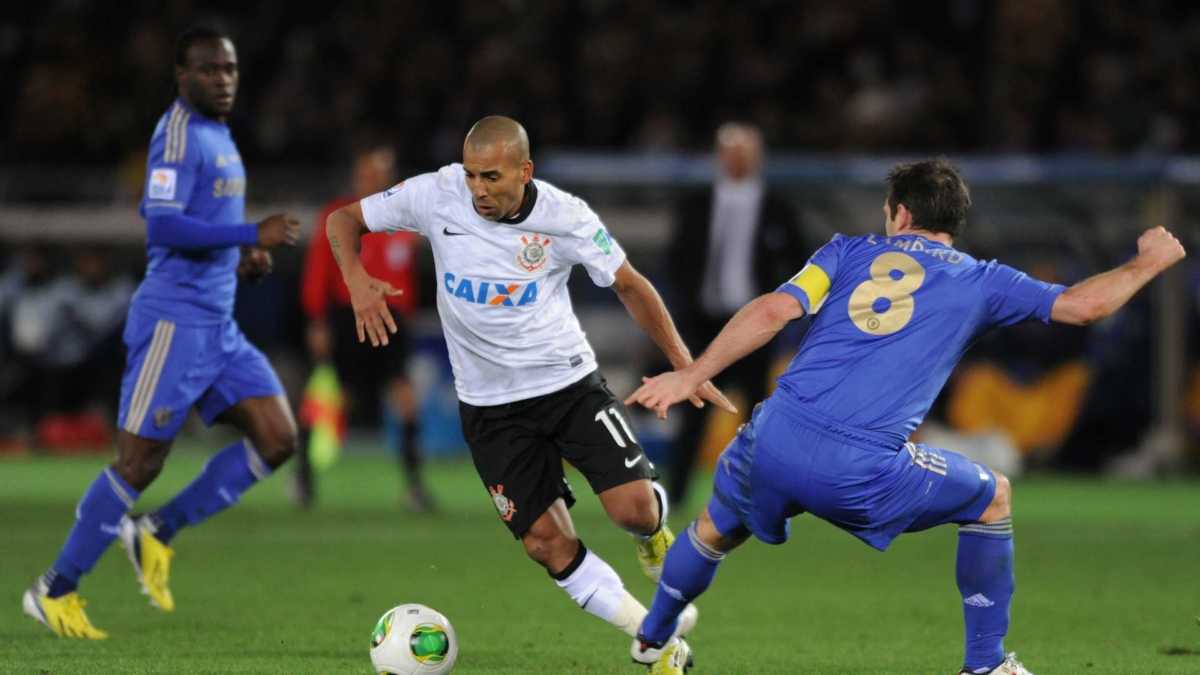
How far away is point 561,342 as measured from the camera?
6.61 metres

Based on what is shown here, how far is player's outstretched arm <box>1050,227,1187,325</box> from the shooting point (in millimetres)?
5469

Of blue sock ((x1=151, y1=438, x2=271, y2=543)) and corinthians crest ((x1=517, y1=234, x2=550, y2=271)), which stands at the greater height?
corinthians crest ((x1=517, y1=234, x2=550, y2=271))

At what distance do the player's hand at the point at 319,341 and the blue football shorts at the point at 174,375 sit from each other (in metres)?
4.75

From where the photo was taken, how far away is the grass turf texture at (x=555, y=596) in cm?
665

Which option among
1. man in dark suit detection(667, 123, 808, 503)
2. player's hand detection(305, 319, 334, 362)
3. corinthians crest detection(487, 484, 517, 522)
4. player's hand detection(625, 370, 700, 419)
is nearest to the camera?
player's hand detection(625, 370, 700, 419)

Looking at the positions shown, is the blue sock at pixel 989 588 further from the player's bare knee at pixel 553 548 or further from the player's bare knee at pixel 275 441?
the player's bare knee at pixel 275 441

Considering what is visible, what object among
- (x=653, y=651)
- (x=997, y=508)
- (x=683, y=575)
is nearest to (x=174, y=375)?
(x=653, y=651)

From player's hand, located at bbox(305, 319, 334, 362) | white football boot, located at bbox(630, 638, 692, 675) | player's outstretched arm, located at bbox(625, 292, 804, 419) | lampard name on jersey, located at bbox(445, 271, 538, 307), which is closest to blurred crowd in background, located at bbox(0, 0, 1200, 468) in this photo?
player's hand, located at bbox(305, 319, 334, 362)

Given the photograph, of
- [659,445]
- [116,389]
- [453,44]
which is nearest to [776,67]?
[453,44]

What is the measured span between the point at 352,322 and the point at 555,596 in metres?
4.83

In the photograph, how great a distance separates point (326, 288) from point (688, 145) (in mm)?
7584

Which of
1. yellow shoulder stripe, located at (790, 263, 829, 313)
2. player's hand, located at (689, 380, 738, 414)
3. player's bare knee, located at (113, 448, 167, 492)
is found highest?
yellow shoulder stripe, located at (790, 263, 829, 313)

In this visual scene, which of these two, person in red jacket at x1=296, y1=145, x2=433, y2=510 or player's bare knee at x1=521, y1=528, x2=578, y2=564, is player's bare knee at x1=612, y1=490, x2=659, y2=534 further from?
person in red jacket at x1=296, y1=145, x2=433, y2=510

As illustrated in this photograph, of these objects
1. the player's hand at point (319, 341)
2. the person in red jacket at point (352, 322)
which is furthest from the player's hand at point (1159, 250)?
the player's hand at point (319, 341)
